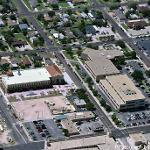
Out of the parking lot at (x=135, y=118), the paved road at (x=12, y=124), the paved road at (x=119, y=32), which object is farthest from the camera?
the parking lot at (x=135, y=118)

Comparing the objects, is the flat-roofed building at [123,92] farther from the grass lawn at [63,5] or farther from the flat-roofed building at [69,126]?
the grass lawn at [63,5]

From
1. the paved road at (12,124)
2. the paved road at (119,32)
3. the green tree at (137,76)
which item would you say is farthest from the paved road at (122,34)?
the paved road at (12,124)

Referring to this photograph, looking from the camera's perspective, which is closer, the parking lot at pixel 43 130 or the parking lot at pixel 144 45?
the parking lot at pixel 43 130

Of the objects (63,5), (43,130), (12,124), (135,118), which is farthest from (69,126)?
(63,5)

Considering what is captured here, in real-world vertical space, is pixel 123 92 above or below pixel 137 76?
below

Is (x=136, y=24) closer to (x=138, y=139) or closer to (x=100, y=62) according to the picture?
(x=100, y=62)

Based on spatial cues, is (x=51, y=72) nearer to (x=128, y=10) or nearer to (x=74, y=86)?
(x=74, y=86)

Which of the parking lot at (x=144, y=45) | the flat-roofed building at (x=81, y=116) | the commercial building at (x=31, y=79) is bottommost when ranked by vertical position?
the flat-roofed building at (x=81, y=116)
